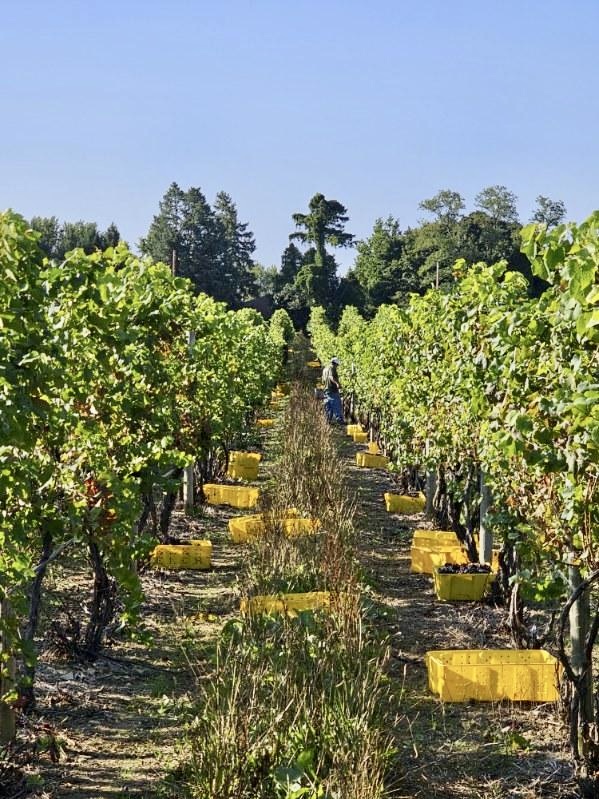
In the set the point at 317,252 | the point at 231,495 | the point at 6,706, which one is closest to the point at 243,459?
the point at 231,495

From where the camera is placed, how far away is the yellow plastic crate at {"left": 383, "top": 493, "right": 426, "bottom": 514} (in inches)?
421

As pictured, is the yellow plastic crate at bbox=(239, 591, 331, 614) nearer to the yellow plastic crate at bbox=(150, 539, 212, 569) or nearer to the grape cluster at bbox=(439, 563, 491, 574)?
the grape cluster at bbox=(439, 563, 491, 574)

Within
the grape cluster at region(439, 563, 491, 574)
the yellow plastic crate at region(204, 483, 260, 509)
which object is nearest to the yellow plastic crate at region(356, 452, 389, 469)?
the yellow plastic crate at region(204, 483, 260, 509)

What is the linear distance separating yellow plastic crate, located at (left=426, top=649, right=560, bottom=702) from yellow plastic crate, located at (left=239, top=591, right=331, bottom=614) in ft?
2.51

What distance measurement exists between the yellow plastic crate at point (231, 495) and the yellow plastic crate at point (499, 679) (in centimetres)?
568

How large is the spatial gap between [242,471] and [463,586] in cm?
575

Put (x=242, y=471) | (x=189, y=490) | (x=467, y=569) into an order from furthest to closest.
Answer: (x=242, y=471)
(x=189, y=490)
(x=467, y=569)

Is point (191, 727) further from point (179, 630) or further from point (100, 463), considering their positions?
point (179, 630)

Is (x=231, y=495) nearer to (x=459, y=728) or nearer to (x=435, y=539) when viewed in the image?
(x=435, y=539)

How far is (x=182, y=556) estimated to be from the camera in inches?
309

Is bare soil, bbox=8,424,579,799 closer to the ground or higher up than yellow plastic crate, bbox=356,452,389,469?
closer to the ground

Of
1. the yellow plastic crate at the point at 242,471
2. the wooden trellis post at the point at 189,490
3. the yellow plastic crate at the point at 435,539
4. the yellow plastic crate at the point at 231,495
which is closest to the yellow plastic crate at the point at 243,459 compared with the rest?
the yellow plastic crate at the point at 242,471

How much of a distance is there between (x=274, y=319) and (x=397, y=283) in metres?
13.6

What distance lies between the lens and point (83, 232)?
2510 inches
